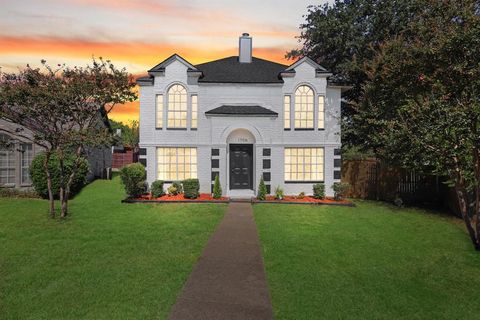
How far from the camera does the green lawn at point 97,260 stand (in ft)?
16.4

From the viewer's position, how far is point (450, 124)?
7668 millimetres

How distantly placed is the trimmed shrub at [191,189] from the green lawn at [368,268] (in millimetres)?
5010

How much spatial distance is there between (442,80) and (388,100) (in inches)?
194

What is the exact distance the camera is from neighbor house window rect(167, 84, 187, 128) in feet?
58.0

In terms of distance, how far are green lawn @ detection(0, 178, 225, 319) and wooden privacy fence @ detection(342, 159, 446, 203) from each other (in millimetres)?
10050

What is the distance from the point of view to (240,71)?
741 inches

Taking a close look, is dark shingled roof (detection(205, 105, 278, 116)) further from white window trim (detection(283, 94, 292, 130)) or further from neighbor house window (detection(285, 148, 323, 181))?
neighbor house window (detection(285, 148, 323, 181))

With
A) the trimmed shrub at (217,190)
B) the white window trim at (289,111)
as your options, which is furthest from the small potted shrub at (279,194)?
the white window trim at (289,111)

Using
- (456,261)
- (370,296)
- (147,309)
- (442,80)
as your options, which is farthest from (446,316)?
(442,80)

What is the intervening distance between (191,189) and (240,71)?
8203 mm

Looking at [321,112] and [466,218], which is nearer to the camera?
[466,218]

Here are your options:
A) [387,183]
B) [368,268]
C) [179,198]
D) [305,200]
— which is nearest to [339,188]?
[305,200]

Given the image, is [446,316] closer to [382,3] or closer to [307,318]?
[307,318]

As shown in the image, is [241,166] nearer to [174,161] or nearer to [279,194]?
[279,194]
